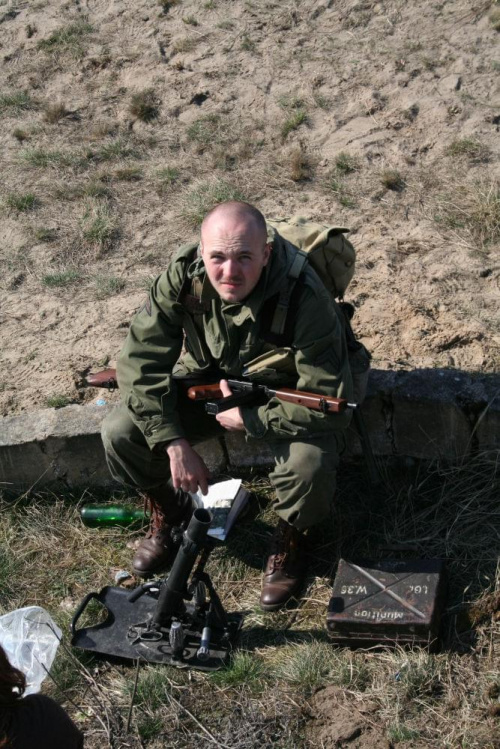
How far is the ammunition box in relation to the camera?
3.76 meters

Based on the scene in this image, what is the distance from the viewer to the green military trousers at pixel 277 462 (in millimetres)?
4012

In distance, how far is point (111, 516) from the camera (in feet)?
15.8

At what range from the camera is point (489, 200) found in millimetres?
5938

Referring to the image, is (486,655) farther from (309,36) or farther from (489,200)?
(309,36)

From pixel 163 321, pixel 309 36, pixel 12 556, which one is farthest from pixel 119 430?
pixel 309 36

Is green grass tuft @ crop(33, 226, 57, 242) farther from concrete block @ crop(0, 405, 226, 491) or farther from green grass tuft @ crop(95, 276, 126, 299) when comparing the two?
concrete block @ crop(0, 405, 226, 491)

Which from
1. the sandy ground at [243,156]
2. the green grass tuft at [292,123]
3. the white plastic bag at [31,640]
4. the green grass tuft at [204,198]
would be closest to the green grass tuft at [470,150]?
the sandy ground at [243,156]

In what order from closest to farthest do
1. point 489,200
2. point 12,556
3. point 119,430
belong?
point 119,430, point 12,556, point 489,200

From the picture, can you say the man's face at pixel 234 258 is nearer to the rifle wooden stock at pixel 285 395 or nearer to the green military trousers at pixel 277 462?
the rifle wooden stock at pixel 285 395

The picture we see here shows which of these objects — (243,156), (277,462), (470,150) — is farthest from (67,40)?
(277,462)

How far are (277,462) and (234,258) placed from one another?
919 mm

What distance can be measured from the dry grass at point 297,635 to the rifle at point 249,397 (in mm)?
A: 742

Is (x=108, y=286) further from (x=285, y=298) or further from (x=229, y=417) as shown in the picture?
(x=285, y=298)

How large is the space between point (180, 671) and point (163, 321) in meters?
1.54
